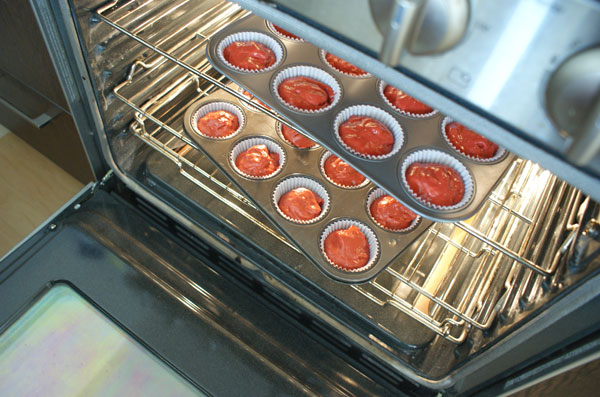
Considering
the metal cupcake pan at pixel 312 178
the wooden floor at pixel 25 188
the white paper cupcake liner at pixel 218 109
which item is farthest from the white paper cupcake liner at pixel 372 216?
the wooden floor at pixel 25 188

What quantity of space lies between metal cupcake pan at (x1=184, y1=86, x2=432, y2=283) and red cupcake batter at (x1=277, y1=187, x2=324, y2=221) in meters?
0.03

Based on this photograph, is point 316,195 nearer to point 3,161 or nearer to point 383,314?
point 383,314

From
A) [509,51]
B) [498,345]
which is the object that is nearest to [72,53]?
[509,51]

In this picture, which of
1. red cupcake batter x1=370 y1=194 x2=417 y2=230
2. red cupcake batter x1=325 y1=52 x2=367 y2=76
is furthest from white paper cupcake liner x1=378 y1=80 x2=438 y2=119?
red cupcake batter x1=370 y1=194 x2=417 y2=230

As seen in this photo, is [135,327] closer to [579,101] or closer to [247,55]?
[247,55]

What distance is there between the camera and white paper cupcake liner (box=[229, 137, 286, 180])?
123 cm

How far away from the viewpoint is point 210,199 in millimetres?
1402

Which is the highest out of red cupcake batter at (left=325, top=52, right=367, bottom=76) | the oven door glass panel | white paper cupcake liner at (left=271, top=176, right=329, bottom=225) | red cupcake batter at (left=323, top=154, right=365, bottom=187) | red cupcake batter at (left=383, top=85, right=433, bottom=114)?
red cupcake batter at (left=325, top=52, right=367, bottom=76)

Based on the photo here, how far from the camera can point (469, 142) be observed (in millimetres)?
1106

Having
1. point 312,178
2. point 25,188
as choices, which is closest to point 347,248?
point 312,178

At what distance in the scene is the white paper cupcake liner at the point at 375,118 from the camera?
3.45 ft

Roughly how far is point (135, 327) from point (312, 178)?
63 cm

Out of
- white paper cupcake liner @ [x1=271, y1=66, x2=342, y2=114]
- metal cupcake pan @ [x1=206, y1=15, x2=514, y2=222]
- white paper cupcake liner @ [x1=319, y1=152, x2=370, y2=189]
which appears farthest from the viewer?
white paper cupcake liner @ [x1=319, y1=152, x2=370, y2=189]

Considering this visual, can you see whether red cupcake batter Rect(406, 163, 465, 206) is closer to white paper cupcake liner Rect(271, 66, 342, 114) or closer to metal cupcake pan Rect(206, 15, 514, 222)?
metal cupcake pan Rect(206, 15, 514, 222)
